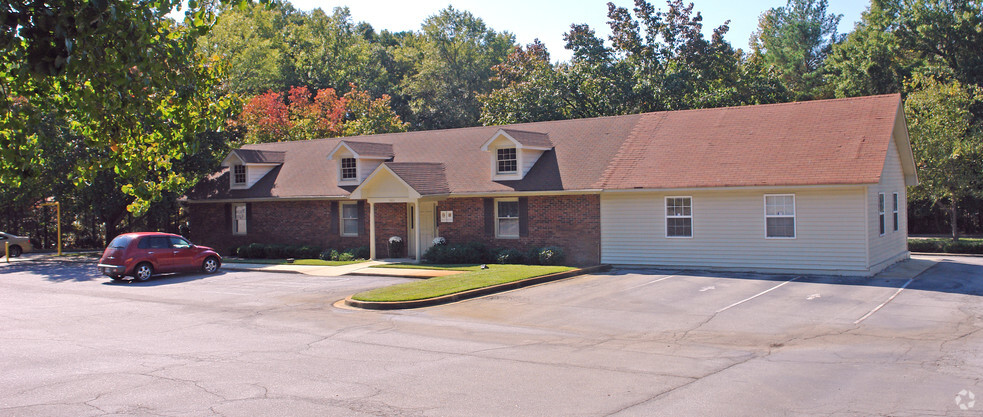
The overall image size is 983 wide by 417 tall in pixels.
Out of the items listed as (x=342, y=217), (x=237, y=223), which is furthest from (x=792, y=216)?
(x=237, y=223)

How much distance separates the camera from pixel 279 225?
32.3 metres

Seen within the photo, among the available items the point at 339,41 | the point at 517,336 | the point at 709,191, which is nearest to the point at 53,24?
the point at 517,336

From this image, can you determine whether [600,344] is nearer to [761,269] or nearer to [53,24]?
[53,24]

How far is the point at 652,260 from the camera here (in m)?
24.6

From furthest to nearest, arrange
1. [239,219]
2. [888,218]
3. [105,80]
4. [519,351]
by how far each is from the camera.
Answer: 1. [239,219]
2. [888,218]
3. [519,351]
4. [105,80]

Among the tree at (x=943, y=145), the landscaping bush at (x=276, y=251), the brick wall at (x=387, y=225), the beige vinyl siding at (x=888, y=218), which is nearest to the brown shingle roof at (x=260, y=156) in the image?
the landscaping bush at (x=276, y=251)

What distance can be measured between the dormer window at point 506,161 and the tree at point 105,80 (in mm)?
16665

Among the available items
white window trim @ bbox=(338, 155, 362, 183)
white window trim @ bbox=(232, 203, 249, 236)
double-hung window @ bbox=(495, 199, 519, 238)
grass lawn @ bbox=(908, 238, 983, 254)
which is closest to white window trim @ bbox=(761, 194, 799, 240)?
double-hung window @ bbox=(495, 199, 519, 238)

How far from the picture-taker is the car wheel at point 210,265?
1013 inches

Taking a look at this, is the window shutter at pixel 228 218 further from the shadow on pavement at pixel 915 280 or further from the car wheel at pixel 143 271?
the shadow on pavement at pixel 915 280

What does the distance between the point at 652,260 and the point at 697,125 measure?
18.7 feet

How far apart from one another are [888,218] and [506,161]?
13.0 meters

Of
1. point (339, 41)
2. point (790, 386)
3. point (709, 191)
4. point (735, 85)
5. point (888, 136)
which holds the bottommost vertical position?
point (790, 386)

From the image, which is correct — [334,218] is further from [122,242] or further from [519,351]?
[519,351]
